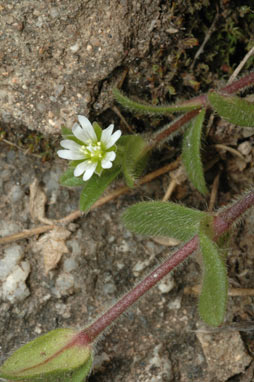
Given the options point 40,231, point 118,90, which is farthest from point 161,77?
point 40,231

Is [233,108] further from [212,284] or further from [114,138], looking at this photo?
[212,284]

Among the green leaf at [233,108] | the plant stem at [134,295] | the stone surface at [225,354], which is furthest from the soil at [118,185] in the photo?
the green leaf at [233,108]

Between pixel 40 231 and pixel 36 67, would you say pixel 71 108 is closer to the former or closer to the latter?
pixel 36 67

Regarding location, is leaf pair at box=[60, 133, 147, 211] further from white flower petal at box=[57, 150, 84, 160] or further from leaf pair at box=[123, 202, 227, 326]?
leaf pair at box=[123, 202, 227, 326]

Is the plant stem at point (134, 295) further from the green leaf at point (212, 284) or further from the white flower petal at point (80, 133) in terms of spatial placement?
the white flower petal at point (80, 133)

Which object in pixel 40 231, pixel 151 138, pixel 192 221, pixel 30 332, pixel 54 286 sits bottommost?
pixel 30 332

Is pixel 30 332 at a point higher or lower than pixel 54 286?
lower
